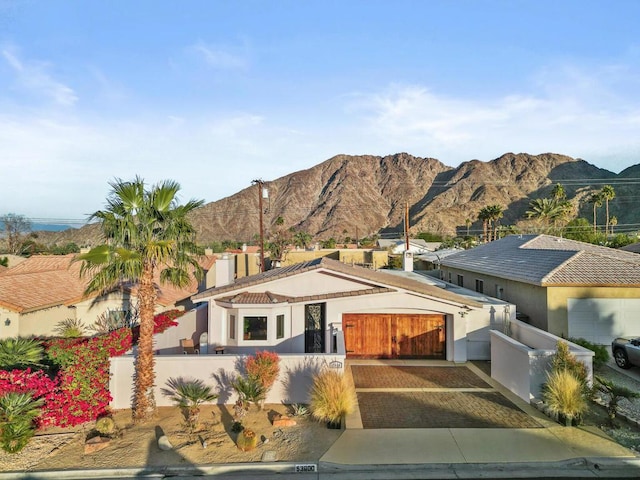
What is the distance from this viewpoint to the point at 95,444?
9.39 metres

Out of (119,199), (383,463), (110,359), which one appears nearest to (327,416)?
(383,463)

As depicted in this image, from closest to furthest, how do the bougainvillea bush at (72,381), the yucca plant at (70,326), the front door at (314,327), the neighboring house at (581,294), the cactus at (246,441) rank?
the cactus at (246,441) → the bougainvillea bush at (72,381) → the front door at (314,327) → the neighboring house at (581,294) → the yucca plant at (70,326)

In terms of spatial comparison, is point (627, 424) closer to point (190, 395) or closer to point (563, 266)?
point (563, 266)

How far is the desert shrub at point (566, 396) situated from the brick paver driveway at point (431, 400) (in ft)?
2.32

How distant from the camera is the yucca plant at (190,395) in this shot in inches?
411

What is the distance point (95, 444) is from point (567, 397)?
11.6m

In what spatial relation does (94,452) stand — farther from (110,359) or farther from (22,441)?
(110,359)

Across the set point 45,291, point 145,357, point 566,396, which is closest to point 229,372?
point 145,357

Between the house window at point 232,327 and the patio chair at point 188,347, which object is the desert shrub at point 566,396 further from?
the patio chair at point 188,347

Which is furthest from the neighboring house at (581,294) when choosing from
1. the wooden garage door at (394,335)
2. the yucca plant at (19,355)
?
the yucca plant at (19,355)

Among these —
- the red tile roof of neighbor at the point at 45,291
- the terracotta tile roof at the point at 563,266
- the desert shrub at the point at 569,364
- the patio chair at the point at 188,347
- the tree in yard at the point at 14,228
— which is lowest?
the patio chair at the point at 188,347

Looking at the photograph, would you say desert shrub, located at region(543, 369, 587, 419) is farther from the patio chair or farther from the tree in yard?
the tree in yard

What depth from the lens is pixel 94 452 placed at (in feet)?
30.5

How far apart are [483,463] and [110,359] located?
10.2 m
